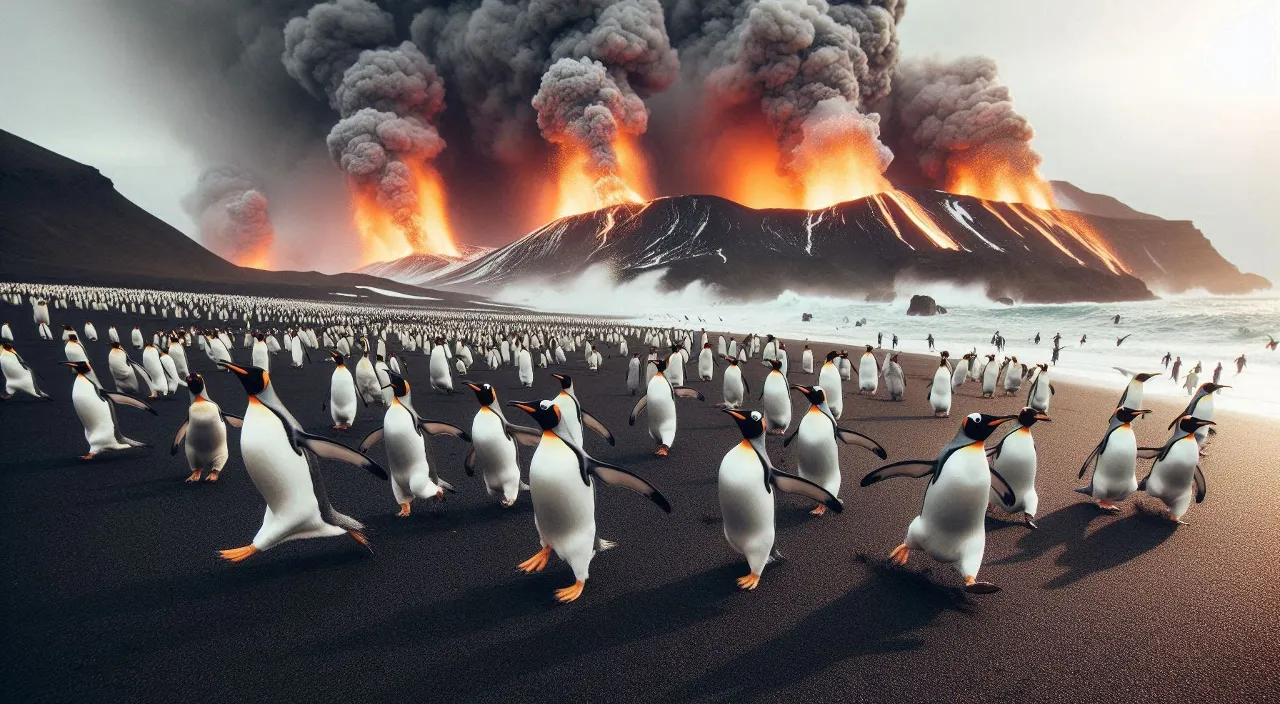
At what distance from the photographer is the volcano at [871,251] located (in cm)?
11775

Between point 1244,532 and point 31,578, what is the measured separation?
10.3m

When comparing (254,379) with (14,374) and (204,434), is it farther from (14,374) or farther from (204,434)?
(14,374)

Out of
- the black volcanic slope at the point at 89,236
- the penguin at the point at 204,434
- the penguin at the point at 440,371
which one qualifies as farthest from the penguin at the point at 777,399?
the black volcanic slope at the point at 89,236

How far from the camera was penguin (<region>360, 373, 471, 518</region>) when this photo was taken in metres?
5.08

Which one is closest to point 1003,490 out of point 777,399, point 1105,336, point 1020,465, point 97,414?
point 1020,465

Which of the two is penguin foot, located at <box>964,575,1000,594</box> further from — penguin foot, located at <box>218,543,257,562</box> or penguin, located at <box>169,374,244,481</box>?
penguin, located at <box>169,374,244,481</box>

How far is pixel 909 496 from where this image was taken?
5961 millimetres

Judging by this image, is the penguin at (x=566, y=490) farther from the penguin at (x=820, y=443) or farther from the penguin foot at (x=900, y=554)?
the penguin at (x=820, y=443)

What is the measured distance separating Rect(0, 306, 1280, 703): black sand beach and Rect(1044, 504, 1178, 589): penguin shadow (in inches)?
0.9

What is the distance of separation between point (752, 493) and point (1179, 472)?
463 centimetres

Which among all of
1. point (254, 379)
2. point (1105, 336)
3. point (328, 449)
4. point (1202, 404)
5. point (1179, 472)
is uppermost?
point (254, 379)

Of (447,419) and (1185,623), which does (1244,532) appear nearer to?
(1185,623)

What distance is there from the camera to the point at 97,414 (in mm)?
6453

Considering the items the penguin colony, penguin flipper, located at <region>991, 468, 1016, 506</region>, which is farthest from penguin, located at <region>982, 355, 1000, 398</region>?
penguin flipper, located at <region>991, 468, 1016, 506</region>
